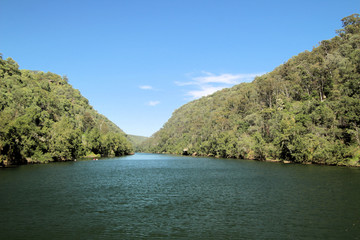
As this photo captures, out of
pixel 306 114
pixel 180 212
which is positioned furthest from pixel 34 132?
pixel 306 114

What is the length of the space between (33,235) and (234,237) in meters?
16.1

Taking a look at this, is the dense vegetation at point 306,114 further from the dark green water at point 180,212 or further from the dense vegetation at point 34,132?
the dense vegetation at point 34,132

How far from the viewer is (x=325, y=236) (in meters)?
20.4

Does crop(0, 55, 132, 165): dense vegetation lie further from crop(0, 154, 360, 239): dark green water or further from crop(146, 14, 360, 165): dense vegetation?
crop(146, 14, 360, 165): dense vegetation

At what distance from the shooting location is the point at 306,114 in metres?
98.4

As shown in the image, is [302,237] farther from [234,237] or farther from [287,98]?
A: [287,98]

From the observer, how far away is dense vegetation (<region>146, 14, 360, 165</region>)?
7794cm

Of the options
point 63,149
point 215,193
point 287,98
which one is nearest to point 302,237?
point 215,193

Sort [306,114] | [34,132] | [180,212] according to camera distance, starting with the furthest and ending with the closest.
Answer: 1. [306,114]
2. [34,132]
3. [180,212]

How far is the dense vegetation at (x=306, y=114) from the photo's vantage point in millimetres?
77938

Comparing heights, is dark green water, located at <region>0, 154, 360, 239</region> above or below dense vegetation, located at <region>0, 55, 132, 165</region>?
below

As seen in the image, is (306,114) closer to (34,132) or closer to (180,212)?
(180,212)

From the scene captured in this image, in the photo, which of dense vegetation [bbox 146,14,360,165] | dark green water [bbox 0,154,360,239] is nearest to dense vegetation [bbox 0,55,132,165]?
dark green water [bbox 0,154,360,239]

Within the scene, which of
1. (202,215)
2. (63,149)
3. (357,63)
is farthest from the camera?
(63,149)
